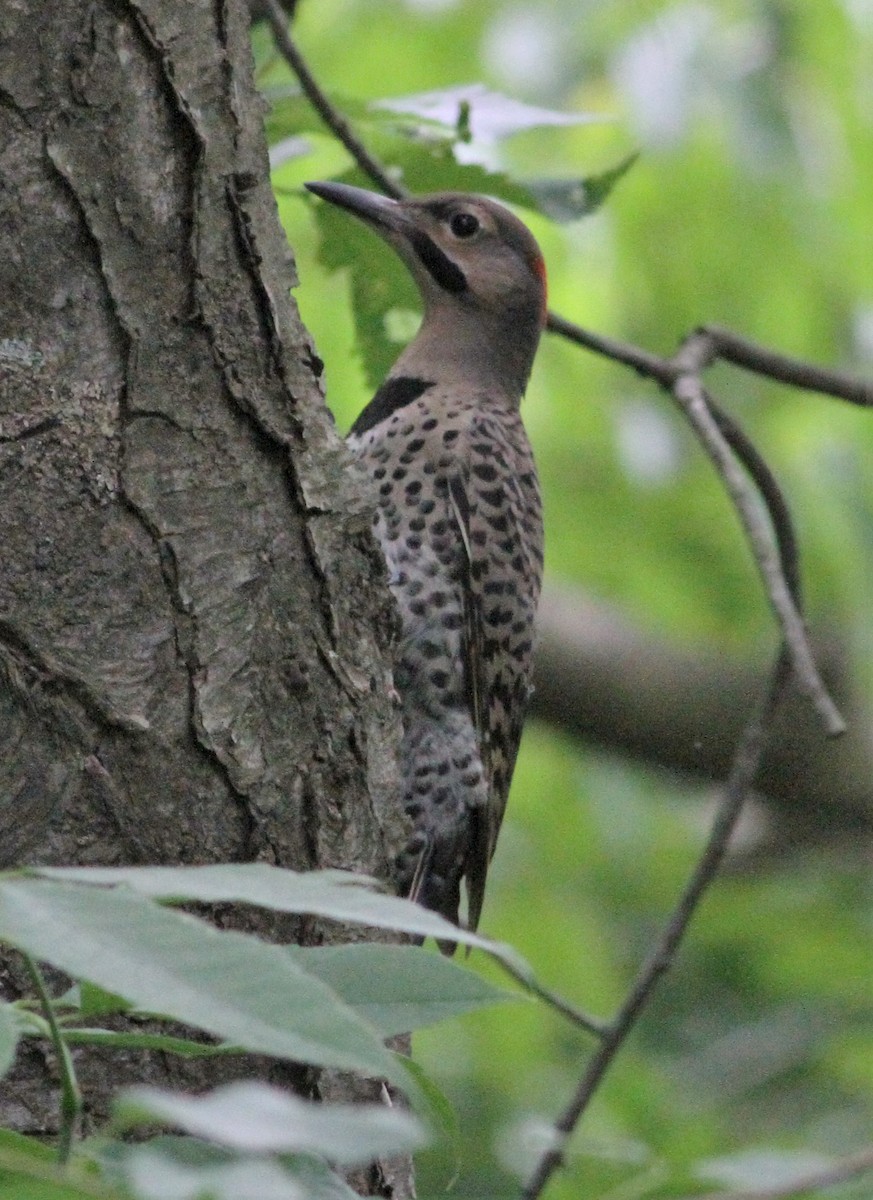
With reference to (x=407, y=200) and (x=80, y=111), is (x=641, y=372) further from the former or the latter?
(x=80, y=111)

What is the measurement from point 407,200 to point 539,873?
117 inches

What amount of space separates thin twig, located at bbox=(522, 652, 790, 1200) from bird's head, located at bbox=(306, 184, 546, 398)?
111 cm

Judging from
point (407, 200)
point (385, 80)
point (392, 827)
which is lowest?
point (392, 827)

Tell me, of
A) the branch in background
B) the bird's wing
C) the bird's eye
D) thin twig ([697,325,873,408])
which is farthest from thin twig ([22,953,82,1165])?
the branch in background

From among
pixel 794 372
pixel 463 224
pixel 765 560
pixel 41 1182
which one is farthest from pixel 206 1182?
pixel 463 224

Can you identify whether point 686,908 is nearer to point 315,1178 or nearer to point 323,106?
point 323,106

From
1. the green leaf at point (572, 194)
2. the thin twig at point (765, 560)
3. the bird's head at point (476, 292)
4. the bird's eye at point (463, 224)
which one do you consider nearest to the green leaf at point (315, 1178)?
the thin twig at point (765, 560)

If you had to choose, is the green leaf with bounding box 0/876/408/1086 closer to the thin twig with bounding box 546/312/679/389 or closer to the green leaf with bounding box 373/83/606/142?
the green leaf with bounding box 373/83/606/142

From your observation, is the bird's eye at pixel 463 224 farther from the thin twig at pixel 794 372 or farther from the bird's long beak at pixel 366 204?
the thin twig at pixel 794 372

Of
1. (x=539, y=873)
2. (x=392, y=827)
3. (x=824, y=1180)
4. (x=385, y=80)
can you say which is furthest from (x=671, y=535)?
(x=824, y=1180)

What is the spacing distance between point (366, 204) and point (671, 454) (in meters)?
3.21

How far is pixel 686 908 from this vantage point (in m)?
3.05

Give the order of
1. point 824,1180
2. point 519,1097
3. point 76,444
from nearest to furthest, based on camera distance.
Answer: point 824,1180 < point 76,444 < point 519,1097

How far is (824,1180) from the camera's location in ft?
3.95
